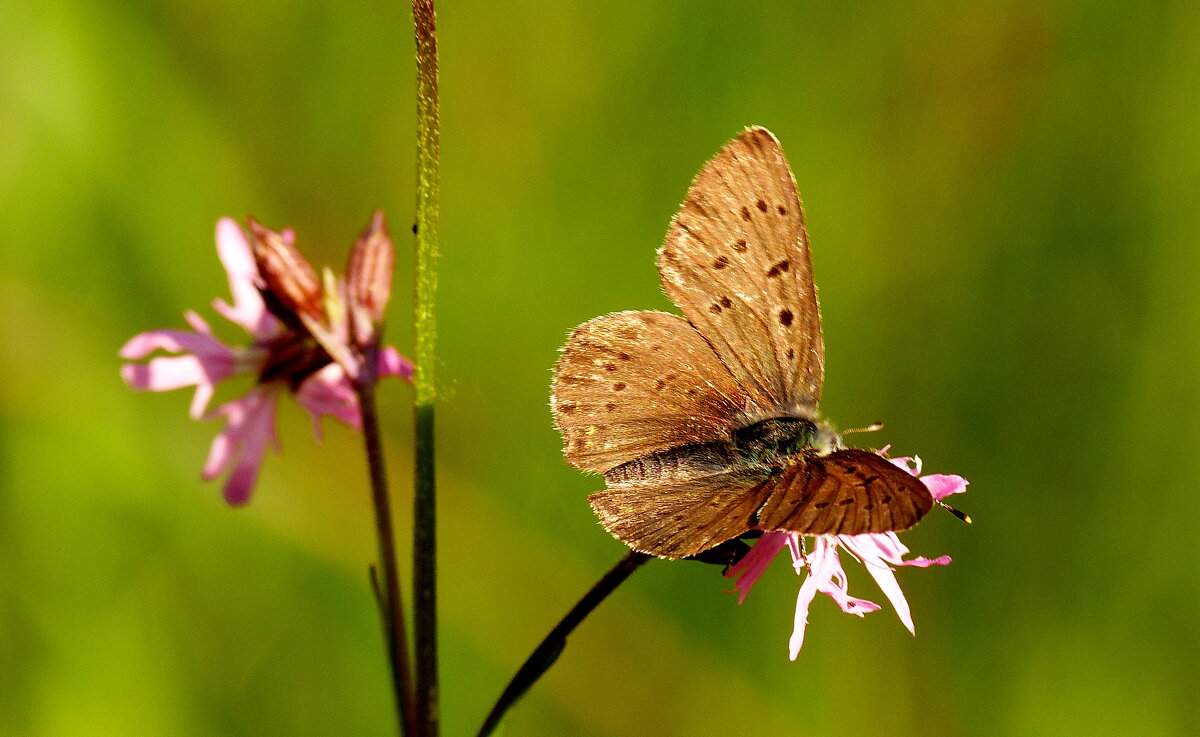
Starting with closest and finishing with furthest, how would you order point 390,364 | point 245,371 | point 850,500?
1. point 850,500
2. point 390,364
3. point 245,371

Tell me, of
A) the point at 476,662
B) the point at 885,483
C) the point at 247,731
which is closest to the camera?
the point at 885,483

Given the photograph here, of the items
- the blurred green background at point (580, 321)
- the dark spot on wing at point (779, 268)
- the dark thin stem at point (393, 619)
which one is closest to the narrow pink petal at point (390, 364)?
the dark thin stem at point (393, 619)

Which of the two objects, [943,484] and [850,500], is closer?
[850,500]

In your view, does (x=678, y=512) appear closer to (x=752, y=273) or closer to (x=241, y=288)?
(x=752, y=273)

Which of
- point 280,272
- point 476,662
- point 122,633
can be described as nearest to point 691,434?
point 280,272

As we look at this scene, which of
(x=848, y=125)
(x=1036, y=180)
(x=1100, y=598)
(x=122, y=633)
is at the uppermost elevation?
(x=848, y=125)

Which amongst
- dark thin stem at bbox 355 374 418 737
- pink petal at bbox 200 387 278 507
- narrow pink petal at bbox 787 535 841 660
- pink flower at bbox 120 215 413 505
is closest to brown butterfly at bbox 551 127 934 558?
narrow pink petal at bbox 787 535 841 660

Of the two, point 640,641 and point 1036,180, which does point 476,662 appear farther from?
point 1036,180

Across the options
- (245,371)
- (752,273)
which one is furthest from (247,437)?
(752,273)
